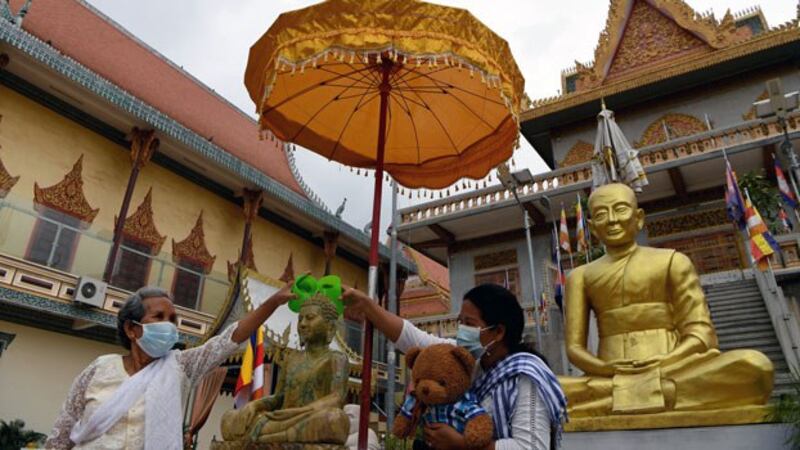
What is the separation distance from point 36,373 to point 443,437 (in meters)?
8.94

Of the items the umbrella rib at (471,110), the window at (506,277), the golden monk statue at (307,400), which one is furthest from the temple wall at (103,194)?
the umbrella rib at (471,110)

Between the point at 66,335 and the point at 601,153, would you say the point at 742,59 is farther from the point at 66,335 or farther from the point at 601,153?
the point at 66,335

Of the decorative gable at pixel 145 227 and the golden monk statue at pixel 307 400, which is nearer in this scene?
the golden monk statue at pixel 307 400

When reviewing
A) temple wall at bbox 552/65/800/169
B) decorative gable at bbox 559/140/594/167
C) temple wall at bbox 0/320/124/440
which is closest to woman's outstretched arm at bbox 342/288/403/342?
temple wall at bbox 0/320/124/440

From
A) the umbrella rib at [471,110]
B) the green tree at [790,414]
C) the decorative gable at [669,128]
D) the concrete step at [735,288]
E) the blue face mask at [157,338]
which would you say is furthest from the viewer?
the decorative gable at [669,128]

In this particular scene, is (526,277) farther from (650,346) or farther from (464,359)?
(464,359)

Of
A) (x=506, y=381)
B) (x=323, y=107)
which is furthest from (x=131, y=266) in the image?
(x=506, y=381)

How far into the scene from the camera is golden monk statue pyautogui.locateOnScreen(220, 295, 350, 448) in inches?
104

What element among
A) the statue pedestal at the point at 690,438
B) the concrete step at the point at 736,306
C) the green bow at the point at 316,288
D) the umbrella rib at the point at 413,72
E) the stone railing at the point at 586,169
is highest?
the stone railing at the point at 586,169

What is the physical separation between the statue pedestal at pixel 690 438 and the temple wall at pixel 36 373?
7.37m

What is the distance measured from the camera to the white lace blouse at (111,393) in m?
1.95

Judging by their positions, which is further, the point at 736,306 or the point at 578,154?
the point at 578,154

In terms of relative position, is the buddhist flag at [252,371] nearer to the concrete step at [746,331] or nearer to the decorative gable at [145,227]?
the decorative gable at [145,227]

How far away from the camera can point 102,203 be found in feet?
31.0
